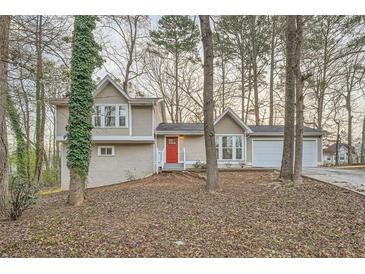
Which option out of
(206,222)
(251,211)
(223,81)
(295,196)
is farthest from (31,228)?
(223,81)

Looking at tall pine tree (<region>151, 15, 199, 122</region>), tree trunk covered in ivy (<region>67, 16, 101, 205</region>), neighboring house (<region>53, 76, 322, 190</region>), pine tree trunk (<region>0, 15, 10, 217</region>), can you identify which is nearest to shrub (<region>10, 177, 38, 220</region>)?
pine tree trunk (<region>0, 15, 10, 217</region>)

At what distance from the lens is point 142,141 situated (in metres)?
13.4

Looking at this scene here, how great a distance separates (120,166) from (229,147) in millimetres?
7080

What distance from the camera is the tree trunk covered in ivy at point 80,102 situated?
6.69 meters

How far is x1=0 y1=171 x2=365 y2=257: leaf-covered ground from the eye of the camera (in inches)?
146

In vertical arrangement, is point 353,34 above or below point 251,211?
above

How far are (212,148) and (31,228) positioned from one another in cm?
553

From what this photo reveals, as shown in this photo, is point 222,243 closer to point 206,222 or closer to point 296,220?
point 206,222

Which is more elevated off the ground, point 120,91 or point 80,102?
point 120,91

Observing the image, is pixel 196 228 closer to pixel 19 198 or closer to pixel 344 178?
pixel 19 198

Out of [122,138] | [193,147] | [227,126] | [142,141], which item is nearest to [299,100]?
[227,126]

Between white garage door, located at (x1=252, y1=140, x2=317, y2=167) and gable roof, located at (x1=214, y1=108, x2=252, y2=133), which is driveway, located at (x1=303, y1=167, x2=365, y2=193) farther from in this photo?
gable roof, located at (x1=214, y1=108, x2=252, y2=133)

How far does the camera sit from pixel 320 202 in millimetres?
6348

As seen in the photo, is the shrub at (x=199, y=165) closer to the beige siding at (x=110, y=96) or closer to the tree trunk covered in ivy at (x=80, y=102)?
the beige siding at (x=110, y=96)
